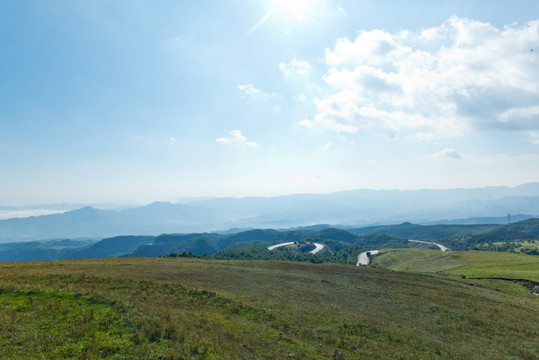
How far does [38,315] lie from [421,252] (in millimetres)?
168173

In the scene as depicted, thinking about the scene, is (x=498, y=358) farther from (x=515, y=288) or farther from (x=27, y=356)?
(x=515, y=288)

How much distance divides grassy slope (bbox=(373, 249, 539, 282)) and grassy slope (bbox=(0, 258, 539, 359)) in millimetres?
44184

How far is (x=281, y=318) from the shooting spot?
25.0 metres

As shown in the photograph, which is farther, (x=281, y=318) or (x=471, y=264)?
(x=471, y=264)

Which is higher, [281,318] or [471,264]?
[281,318]

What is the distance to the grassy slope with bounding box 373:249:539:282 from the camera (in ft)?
254

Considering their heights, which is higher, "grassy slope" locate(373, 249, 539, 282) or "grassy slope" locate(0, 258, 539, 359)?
"grassy slope" locate(0, 258, 539, 359)

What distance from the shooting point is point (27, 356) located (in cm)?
1345

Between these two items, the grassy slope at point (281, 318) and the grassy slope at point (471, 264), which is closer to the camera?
the grassy slope at point (281, 318)

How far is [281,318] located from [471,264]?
11352cm

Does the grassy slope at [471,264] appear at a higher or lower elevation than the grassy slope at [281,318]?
lower

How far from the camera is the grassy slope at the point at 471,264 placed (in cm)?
7731

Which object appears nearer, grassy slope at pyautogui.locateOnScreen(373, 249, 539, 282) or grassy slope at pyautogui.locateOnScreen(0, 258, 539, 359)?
grassy slope at pyautogui.locateOnScreen(0, 258, 539, 359)

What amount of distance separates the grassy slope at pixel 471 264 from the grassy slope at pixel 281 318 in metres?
44.2
